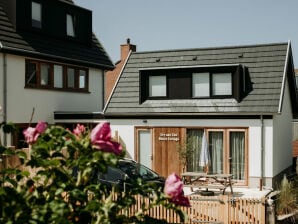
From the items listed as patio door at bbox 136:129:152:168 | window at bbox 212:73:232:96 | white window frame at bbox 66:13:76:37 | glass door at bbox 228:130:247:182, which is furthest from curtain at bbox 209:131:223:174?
white window frame at bbox 66:13:76:37

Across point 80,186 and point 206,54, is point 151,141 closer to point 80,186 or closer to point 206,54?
point 206,54

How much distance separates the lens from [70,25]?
26312 mm

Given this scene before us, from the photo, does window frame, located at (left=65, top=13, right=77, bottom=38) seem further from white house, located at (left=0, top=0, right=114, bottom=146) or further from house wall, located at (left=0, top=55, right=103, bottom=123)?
house wall, located at (left=0, top=55, right=103, bottom=123)

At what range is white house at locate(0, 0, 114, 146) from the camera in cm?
2138

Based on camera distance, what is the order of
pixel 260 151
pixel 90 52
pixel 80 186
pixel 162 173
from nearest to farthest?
pixel 80 186, pixel 260 151, pixel 162 173, pixel 90 52

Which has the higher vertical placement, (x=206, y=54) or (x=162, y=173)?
(x=206, y=54)

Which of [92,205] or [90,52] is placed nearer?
[92,205]

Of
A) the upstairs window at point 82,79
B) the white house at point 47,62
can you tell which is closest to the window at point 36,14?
the white house at point 47,62

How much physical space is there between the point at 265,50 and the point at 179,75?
428 centimetres

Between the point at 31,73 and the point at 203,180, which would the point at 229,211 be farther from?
the point at 31,73

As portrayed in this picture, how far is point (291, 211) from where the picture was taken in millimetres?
14695

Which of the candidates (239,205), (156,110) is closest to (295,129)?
(156,110)

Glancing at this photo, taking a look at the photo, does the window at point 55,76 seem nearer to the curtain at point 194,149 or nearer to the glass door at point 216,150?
the curtain at point 194,149

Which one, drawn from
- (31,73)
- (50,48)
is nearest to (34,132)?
(31,73)
